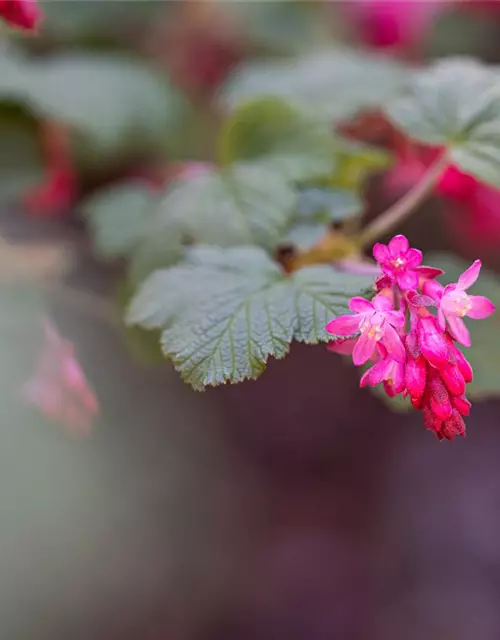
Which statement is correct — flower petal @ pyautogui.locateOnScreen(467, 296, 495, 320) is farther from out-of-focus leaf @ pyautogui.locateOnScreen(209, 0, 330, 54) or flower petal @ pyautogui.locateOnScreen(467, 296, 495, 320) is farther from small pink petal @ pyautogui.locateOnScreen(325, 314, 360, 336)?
out-of-focus leaf @ pyautogui.locateOnScreen(209, 0, 330, 54)

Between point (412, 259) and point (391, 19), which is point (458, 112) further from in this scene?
point (391, 19)

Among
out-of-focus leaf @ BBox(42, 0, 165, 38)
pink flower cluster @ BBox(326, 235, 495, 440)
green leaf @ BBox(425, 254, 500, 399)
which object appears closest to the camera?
pink flower cluster @ BBox(326, 235, 495, 440)

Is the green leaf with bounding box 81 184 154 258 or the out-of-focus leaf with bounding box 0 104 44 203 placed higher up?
the out-of-focus leaf with bounding box 0 104 44 203

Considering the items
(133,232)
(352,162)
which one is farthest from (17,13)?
(352,162)

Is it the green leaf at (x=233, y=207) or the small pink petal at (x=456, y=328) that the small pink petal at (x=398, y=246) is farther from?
the green leaf at (x=233, y=207)

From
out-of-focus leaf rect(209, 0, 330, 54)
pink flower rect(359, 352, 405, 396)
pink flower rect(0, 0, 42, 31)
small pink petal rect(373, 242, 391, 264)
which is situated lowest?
pink flower rect(359, 352, 405, 396)

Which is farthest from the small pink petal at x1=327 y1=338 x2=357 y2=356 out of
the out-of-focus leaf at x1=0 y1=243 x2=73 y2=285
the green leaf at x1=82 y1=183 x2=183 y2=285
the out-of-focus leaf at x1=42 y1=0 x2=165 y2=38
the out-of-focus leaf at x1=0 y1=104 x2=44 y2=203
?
the out-of-focus leaf at x1=42 y1=0 x2=165 y2=38

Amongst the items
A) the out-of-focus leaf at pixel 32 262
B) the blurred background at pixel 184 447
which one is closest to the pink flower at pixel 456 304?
the blurred background at pixel 184 447

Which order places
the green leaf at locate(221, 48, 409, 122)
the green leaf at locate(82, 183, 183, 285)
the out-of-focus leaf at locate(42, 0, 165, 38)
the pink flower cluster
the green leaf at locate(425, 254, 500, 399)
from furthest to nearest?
the out-of-focus leaf at locate(42, 0, 165, 38) < the green leaf at locate(221, 48, 409, 122) < the green leaf at locate(82, 183, 183, 285) < the green leaf at locate(425, 254, 500, 399) < the pink flower cluster
